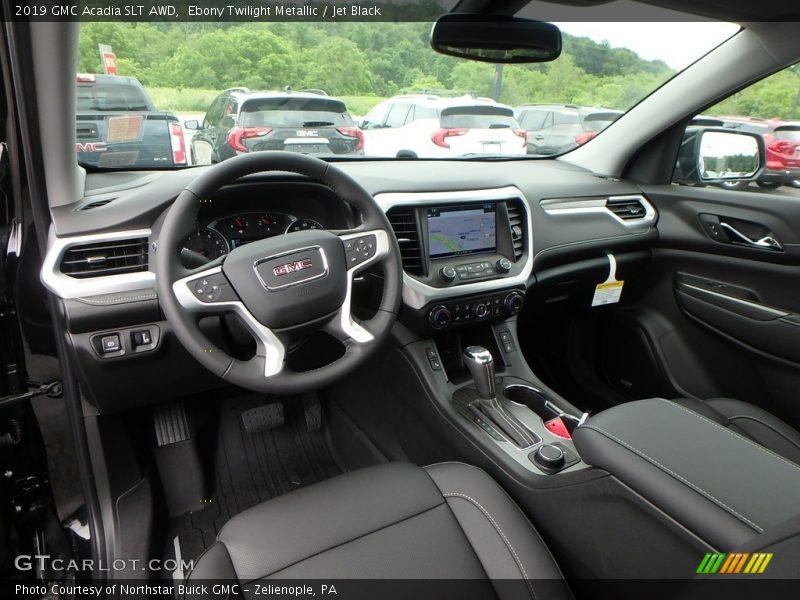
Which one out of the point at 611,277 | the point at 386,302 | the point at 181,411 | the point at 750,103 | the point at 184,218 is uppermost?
the point at 750,103

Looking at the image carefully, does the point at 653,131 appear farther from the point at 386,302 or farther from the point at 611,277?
the point at 386,302

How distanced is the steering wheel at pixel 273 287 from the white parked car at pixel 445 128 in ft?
3.58

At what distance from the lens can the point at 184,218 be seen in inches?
49.2

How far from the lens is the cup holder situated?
177 cm

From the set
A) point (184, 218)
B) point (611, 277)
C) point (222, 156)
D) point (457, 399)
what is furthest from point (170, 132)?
point (611, 277)

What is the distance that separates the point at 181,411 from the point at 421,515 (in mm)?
1193

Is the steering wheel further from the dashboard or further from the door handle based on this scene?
Result: the door handle

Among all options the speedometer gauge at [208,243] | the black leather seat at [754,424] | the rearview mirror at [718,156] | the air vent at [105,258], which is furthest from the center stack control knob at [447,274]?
the rearview mirror at [718,156]

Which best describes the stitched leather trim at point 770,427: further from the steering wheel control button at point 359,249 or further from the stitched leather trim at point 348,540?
the steering wheel control button at point 359,249

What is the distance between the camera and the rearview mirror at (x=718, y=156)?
2461 millimetres

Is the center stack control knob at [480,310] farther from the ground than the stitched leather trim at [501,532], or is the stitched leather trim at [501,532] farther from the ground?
the center stack control knob at [480,310]

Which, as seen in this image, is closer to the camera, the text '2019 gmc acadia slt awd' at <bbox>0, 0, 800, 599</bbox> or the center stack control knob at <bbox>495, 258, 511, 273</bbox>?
the text '2019 gmc acadia slt awd' at <bbox>0, 0, 800, 599</bbox>

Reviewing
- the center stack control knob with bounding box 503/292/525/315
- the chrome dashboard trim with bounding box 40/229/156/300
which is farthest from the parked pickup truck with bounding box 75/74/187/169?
the center stack control knob with bounding box 503/292/525/315

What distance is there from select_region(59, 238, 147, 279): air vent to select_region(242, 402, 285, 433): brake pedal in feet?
3.22
